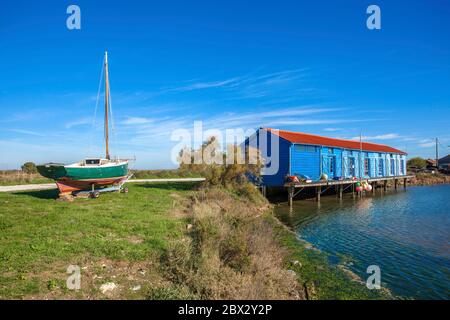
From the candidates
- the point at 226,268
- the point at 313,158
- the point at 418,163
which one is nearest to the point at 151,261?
the point at 226,268

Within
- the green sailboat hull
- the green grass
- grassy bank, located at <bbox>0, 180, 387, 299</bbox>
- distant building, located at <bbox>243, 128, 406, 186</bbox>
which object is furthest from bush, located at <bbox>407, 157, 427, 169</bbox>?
the green grass

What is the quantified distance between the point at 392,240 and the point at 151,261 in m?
12.6

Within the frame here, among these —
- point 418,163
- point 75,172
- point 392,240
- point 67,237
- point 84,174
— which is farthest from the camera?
point 418,163

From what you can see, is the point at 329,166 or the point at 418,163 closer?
the point at 329,166

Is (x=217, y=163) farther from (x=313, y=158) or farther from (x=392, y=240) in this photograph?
(x=392, y=240)

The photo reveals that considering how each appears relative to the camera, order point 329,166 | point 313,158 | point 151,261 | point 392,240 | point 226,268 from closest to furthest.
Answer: point 226,268 → point 151,261 → point 392,240 → point 313,158 → point 329,166

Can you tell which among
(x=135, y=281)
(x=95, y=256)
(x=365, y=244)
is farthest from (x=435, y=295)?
(x=95, y=256)

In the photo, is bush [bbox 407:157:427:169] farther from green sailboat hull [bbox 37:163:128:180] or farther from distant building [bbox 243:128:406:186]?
green sailboat hull [bbox 37:163:128:180]

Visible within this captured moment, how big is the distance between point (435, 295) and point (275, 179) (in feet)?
67.8

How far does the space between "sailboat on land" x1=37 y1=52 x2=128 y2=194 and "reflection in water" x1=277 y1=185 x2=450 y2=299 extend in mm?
13358

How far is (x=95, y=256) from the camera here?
8.36 meters

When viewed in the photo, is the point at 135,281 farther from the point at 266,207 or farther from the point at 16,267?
the point at 266,207

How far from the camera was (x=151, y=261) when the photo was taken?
844cm

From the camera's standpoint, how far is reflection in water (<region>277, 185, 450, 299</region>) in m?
9.62
